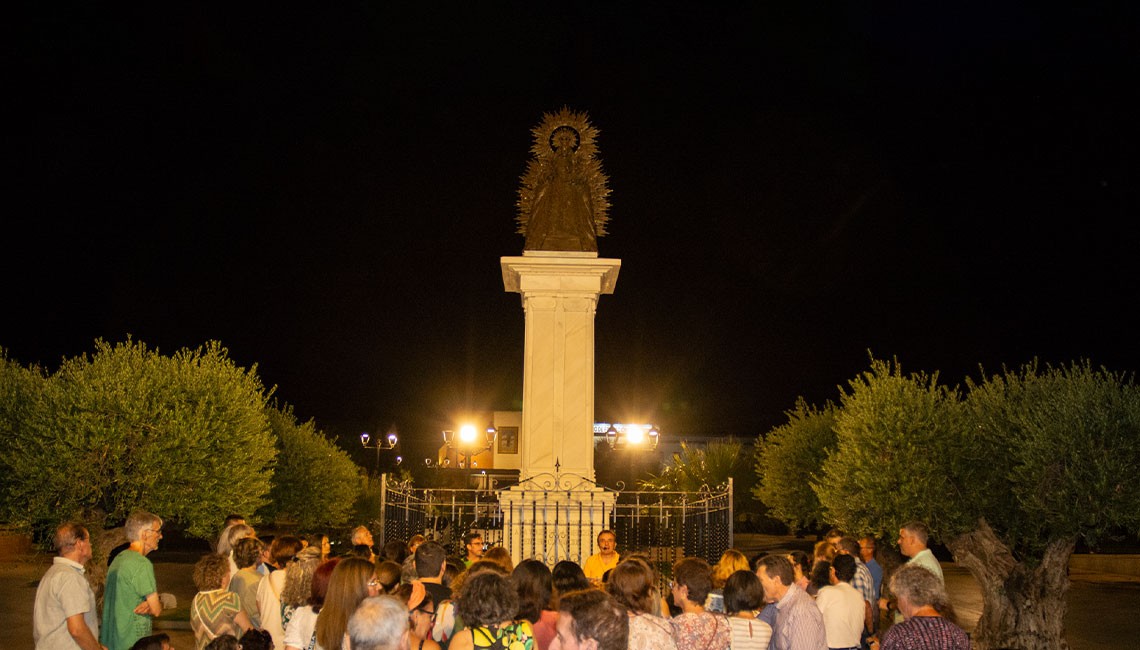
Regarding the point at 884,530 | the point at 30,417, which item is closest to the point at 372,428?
the point at 30,417

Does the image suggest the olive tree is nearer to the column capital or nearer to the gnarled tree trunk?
the gnarled tree trunk

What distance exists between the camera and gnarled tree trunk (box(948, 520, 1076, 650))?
1336 centimetres

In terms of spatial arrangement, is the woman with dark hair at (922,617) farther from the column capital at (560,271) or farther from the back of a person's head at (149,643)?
the column capital at (560,271)

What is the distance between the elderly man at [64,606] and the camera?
644cm

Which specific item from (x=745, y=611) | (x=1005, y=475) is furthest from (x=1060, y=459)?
(x=745, y=611)

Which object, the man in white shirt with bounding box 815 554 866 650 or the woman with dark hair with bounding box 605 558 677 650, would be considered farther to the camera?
the man in white shirt with bounding box 815 554 866 650

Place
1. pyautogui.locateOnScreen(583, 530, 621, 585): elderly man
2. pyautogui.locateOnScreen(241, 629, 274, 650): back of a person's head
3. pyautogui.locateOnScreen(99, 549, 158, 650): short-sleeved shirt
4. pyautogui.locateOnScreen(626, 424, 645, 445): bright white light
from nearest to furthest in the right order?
1. pyautogui.locateOnScreen(241, 629, 274, 650): back of a person's head
2. pyautogui.locateOnScreen(99, 549, 158, 650): short-sleeved shirt
3. pyautogui.locateOnScreen(583, 530, 621, 585): elderly man
4. pyautogui.locateOnScreen(626, 424, 645, 445): bright white light

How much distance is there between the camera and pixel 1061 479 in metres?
13.1

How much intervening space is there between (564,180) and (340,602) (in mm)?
10616

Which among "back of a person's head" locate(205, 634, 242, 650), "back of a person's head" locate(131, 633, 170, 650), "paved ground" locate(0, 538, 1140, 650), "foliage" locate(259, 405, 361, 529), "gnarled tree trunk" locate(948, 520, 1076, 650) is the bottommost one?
"paved ground" locate(0, 538, 1140, 650)

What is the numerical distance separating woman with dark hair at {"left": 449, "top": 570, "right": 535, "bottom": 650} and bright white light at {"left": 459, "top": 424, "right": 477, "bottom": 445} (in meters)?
14.4

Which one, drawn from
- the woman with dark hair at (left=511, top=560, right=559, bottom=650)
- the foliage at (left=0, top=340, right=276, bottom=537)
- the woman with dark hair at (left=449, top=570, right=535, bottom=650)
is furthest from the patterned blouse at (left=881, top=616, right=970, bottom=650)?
the foliage at (left=0, top=340, right=276, bottom=537)

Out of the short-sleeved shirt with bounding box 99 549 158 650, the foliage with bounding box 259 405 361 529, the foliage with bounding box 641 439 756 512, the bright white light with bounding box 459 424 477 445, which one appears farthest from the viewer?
the foliage with bounding box 641 439 756 512

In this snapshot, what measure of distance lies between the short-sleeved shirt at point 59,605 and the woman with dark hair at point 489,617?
3149mm
